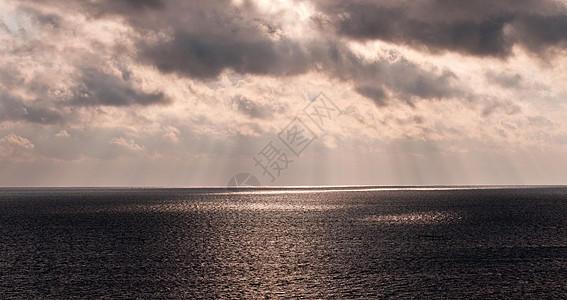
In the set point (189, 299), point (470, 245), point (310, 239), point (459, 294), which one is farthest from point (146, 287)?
point (470, 245)

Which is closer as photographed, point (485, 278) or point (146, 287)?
point (146, 287)

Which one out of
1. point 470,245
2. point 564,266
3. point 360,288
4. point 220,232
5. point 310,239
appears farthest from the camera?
point 220,232

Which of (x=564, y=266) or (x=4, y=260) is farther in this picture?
(x=4, y=260)

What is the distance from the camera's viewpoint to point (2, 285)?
20578 mm

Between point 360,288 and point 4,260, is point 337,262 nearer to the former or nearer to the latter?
point 360,288

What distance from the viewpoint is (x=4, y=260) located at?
91.4 ft

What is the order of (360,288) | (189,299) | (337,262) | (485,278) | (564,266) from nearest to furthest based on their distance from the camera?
(189,299), (360,288), (485,278), (564,266), (337,262)

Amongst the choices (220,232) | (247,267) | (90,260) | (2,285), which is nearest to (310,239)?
(220,232)

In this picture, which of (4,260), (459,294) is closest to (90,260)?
(4,260)

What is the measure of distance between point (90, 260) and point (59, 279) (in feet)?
19.3

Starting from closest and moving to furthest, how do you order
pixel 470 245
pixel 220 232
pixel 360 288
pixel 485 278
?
1. pixel 360 288
2. pixel 485 278
3. pixel 470 245
4. pixel 220 232

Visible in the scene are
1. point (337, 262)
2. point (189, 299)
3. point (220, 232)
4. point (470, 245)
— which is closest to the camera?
point (189, 299)

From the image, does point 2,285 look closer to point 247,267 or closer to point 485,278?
point 247,267

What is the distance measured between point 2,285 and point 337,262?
50.2 ft
